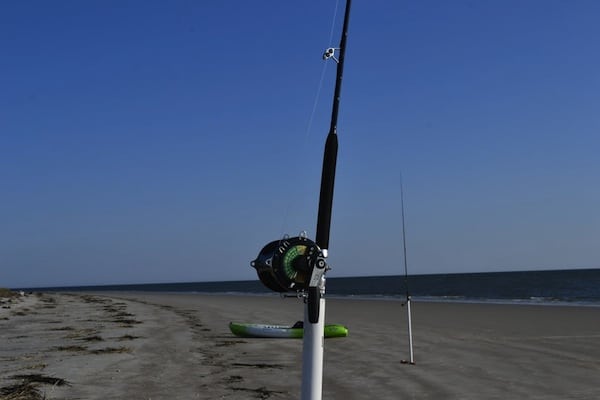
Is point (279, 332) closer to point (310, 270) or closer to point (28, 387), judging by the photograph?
point (28, 387)

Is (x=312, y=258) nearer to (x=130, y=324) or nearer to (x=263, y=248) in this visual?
(x=263, y=248)

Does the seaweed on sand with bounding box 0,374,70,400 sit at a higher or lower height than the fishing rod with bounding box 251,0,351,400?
lower

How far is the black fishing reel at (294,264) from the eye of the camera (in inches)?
228

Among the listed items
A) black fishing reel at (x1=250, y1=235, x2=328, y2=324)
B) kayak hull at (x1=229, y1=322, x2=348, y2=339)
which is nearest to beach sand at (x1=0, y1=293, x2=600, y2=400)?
kayak hull at (x1=229, y1=322, x2=348, y2=339)

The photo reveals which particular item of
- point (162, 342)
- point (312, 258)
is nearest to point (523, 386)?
point (312, 258)

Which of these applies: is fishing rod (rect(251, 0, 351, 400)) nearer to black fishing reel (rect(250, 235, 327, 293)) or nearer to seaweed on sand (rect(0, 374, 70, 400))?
black fishing reel (rect(250, 235, 327, 293))

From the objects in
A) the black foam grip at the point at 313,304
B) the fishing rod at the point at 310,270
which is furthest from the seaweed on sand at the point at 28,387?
the black foam grip at the point at 313,304

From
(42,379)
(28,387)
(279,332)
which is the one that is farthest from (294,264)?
(279,332)

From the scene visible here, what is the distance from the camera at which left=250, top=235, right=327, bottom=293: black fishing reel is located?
19.0 ft

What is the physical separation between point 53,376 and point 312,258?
21.7 feet

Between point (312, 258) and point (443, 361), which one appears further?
point (443, 361)

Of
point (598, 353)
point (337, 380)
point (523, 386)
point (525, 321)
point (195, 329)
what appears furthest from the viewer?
point (525, 321)

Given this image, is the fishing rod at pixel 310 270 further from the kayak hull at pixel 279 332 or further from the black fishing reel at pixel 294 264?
the kayak hull at pixel 279 332

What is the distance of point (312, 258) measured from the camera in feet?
19.1
